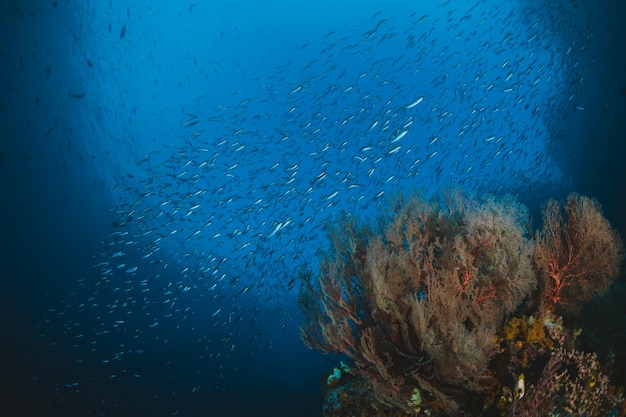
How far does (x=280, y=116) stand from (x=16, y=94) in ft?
58.3

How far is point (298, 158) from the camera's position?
36.5 m

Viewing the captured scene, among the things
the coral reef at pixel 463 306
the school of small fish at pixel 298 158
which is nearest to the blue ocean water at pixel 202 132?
the school of small fish at pixel 298 158

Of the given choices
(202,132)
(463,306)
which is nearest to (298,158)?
(202,132)

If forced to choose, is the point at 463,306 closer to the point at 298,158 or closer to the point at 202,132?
the point at 202,132

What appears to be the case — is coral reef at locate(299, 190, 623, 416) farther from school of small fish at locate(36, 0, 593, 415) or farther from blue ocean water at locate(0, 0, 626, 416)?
school of small fish at locate(36, 0, 593, 415)

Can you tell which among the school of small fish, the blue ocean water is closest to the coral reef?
the blue ocean water

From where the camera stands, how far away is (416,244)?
4969mm

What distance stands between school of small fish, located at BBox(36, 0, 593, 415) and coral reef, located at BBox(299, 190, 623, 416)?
23.9 feet

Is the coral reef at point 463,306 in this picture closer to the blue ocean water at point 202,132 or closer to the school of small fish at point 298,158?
the blue ocean water at point 202,132

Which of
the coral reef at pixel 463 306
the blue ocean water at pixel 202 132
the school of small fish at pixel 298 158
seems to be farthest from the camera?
the school of small fish at pixel 298 158

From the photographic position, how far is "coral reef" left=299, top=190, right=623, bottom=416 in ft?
14.0

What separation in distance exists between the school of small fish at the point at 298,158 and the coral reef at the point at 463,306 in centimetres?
727

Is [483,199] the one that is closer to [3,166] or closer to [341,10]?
[341,10]

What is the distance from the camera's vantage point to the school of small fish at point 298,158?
18.7 meters
